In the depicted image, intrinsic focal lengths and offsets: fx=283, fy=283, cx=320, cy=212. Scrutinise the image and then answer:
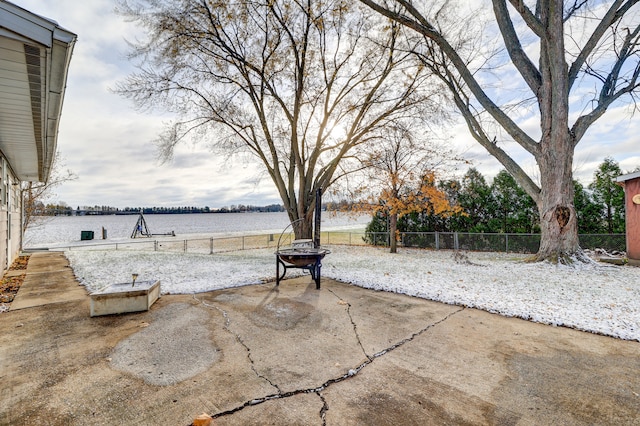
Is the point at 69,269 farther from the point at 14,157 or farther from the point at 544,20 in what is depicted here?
the point at 544,20

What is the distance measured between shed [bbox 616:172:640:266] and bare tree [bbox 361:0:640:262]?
6.93 feet

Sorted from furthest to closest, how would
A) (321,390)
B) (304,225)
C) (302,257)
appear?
1. (304,225)
2. (302,257)
3. (321,390)

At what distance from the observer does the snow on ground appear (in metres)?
4.08

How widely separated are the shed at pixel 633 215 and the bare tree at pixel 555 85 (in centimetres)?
211

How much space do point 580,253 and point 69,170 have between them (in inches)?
938

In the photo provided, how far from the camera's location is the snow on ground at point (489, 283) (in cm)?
408

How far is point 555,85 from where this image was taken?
7812 millimetres

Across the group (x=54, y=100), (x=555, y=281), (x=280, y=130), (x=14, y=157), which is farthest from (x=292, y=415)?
(x=280, y=130)

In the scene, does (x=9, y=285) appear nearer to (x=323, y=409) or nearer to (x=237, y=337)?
(x=237, y=337)

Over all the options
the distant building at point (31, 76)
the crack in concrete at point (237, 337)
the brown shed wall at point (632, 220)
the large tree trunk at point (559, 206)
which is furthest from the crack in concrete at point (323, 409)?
the brown shed wall at point (632, 220)

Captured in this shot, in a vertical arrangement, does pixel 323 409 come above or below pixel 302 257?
below

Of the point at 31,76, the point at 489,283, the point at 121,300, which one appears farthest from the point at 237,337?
the point at 489,283

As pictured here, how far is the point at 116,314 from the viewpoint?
408 centimetres

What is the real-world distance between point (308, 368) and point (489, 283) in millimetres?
4878
